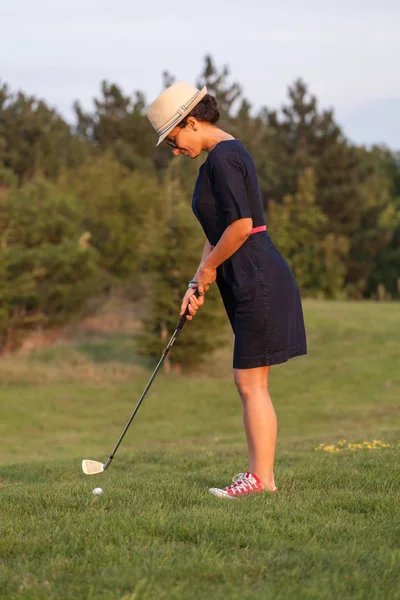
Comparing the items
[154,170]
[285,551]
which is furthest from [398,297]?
[285,551]

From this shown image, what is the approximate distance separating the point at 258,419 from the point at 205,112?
176 cm

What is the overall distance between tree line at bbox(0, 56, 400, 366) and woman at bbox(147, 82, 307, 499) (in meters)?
18.1

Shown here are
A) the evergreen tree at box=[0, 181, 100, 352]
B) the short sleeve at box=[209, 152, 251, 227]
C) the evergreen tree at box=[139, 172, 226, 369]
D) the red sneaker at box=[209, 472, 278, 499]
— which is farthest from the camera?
the evergreen tree at box=[0, 181, 100, 352]

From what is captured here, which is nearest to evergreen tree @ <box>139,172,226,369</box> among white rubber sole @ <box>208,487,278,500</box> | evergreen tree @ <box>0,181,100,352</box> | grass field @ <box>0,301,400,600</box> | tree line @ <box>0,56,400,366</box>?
tree line @ <box>0,56,400,366</box>

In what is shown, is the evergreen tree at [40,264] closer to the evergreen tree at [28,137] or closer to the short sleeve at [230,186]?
the evergreen tree at [28,137]

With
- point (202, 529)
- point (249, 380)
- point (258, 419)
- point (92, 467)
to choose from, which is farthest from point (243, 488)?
point (92, 467)

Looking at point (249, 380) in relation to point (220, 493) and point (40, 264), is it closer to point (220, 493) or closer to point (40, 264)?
Result: point (220, 493)

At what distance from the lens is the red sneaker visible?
193 inches

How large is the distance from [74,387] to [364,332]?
32.8ft

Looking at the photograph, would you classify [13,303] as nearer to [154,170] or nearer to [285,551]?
[154,170]

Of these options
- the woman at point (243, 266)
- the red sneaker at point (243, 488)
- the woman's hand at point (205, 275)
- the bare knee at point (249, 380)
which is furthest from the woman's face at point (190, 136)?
the red sneaker at point (243, 488)

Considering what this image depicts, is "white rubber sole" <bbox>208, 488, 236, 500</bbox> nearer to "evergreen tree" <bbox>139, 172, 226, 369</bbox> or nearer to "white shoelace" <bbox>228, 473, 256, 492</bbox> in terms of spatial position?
"white shoelace" <bbox>228, 473, 256, 492</bbox>

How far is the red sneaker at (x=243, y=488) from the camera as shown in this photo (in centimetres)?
490

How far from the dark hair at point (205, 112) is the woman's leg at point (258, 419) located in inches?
56.6
